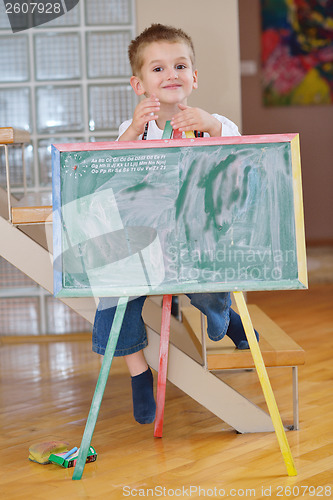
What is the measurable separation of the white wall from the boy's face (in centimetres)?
155

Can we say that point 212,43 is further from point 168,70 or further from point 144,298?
point 144,298

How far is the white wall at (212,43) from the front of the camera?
11.9ft

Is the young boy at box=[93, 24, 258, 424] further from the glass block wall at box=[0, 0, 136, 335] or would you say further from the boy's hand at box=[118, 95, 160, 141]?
the glass block wall at box=[0, 0, 136, 335]

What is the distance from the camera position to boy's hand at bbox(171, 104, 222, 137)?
190 centimetres

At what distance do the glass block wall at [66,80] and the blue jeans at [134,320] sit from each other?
6.13ft

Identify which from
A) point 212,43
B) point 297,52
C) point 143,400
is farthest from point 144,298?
point 297,52

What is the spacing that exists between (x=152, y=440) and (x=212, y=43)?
2200 mm

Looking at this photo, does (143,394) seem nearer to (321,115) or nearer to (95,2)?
(95,2)

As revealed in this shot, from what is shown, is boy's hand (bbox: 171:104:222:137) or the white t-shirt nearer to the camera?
boy's hand (bbox: 171:104:222:137)

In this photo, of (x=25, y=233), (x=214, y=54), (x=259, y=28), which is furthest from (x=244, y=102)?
(x=25, y=233)

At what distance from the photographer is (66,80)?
3.77 metres

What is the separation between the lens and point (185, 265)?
5.94 feet

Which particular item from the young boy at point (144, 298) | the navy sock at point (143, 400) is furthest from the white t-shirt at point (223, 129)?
the navy sock at point (143, 400)

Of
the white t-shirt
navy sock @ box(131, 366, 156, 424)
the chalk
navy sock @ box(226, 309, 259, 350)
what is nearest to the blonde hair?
the white t-shirt
